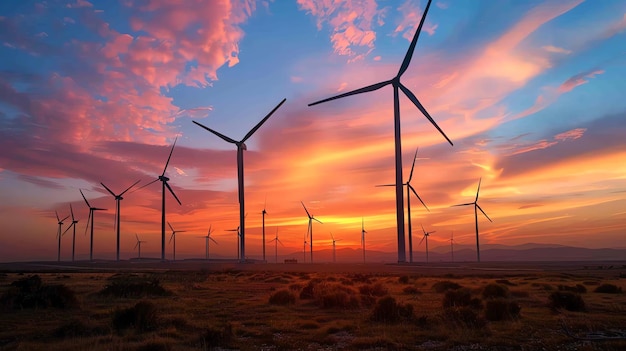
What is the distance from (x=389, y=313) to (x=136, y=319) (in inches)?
525

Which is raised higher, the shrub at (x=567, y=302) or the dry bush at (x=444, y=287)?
the shrub at (x=567, y=302)

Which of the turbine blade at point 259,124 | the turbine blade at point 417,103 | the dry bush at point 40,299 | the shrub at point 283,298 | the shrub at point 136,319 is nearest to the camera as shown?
the shrub at point 136,319

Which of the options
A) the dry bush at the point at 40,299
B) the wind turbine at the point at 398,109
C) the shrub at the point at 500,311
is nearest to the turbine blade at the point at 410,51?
the wind turbine at the point at 398,109

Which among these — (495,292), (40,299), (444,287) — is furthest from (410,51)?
(40,299)

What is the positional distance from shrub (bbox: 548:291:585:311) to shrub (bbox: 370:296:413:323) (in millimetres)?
10358

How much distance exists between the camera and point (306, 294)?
132 feet

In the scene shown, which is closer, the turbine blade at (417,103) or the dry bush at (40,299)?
the dry bush at (40,299)

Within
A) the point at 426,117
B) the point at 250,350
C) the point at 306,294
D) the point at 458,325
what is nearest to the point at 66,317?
the point at 250,350

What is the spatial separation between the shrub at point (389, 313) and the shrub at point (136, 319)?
11781mm

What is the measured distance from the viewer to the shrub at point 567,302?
30.4 m

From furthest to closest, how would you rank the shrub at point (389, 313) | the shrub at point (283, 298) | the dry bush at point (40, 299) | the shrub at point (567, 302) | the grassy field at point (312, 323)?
the shrub at point (283, 298) < the dry bush at point (40, 299) < the shrub at point (567, 302) < the shrub at point (389, 313) < the grassy field at point (312, 323)

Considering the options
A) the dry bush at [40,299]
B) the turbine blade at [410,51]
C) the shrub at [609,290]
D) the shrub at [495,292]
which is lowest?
the shrub at [609,290]

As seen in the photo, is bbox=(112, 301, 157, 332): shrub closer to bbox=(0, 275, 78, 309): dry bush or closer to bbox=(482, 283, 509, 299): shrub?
bbox=(0, 275, 78, 309): dry bush

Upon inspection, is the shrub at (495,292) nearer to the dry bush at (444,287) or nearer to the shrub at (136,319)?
the dry bush at (444,287)
